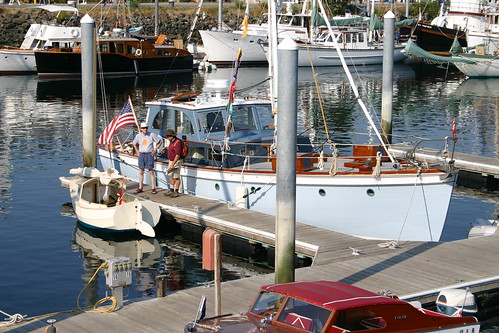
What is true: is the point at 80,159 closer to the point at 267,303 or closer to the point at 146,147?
the point at 146,147

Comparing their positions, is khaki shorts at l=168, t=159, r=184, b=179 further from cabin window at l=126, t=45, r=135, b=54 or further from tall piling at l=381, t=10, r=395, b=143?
cabin window at l=126, t=45, r=135, b=54

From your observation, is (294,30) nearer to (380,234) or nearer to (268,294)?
(380,234)

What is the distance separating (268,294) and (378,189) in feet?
27.3

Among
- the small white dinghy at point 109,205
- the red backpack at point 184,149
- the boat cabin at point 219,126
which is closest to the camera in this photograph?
the small white dinghy at point 109,205

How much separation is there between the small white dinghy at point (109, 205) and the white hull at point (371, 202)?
2639mm

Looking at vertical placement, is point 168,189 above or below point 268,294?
below

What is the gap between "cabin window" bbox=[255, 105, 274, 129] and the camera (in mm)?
23094

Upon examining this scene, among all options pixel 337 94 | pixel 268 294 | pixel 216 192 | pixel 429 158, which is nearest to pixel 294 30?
pixel 337 94

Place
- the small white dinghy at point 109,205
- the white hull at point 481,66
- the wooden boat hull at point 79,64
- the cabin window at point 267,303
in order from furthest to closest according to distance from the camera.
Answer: the white hull at point 481,66, the wooden boat hull at point 79,64, the small white dinghy at point 109,205, the cabin window at point 267,303

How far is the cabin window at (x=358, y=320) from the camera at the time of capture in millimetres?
10617

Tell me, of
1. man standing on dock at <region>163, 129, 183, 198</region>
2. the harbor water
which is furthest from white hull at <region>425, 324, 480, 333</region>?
man standing on dock at <region>163, 129, 183, 198</region>

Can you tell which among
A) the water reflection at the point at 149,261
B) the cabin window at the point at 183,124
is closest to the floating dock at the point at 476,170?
the cabin window at the point at 183,124

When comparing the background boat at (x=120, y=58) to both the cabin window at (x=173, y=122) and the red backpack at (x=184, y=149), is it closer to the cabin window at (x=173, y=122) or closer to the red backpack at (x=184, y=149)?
the cabin window at (x=173, y=122)

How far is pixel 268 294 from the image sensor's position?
11297mm
